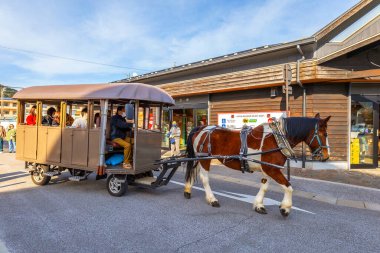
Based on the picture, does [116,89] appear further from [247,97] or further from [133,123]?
[247,97]

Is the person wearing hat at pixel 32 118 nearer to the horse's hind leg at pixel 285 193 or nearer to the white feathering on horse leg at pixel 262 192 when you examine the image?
the white feathering on horse leg at pixel 262 192

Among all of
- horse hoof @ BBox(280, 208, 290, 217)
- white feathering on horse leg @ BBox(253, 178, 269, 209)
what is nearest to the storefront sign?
white feathering on horse leg @ BBox(253, 178, 269, 209)

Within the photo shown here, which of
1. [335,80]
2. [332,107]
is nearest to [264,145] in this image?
[335,80]

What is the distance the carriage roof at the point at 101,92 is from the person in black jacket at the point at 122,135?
0.74m

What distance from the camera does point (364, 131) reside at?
12.1 metres

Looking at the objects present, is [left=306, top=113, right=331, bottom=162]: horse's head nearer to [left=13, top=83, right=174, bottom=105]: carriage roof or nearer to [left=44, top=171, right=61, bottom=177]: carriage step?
[left=13, top=83, right=174, bottom=105]: carriage roof

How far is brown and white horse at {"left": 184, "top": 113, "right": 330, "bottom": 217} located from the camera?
5.41m

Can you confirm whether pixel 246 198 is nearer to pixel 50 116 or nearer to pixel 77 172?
pixel 77 172

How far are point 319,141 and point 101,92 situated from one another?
15.6 feet

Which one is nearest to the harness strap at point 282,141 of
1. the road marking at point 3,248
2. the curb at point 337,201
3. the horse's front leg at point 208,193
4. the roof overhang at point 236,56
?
the horse's front leg at point 208,193

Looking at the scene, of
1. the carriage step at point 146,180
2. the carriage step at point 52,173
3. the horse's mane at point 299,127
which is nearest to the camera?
the horse's mane at point 299,127

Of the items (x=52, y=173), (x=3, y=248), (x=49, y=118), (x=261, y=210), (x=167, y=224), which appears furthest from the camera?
(x=49, y=118)

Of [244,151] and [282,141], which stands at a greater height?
[282,141]

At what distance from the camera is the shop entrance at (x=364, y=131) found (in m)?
11.8
